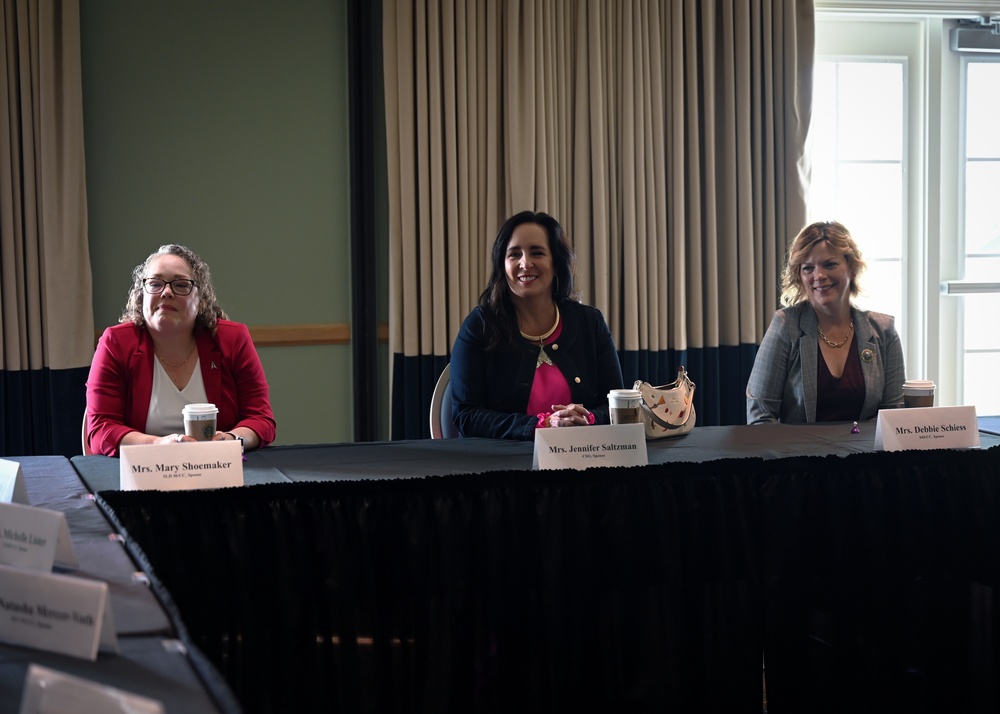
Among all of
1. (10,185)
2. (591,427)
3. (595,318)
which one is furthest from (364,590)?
(10,185)

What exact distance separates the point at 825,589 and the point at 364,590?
91cm

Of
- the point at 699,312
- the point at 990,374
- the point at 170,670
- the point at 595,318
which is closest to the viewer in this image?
the point at 170,670

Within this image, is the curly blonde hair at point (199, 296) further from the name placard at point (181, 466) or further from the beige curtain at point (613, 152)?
the beige curtain at point (613, 152)

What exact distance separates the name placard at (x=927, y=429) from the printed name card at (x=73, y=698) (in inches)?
67.6

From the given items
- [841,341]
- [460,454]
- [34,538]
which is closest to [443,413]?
[460,454]

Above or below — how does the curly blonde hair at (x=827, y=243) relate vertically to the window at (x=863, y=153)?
below

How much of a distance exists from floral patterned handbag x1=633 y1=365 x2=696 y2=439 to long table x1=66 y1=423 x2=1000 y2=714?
4.3 inches

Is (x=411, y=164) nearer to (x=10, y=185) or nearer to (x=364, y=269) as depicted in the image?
(x=364, y=269)

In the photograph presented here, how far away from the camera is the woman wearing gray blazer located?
8.64 ft

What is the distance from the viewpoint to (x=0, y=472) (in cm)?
156

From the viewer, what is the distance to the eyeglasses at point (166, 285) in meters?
2.31

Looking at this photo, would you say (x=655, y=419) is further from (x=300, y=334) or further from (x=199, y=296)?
(x=300, y=334)

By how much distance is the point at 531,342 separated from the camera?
2.60m

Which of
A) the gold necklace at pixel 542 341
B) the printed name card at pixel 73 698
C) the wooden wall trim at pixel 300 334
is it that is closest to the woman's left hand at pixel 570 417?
the gold necklace at pixel 542 341
